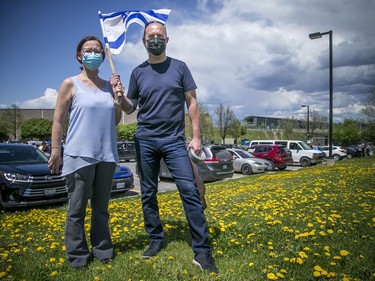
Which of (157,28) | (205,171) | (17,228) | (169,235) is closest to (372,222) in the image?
(169,235)

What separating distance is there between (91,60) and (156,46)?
0.71m

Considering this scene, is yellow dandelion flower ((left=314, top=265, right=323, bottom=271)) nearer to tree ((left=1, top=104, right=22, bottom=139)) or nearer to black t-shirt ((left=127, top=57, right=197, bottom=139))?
black t-shirt ((left=127, top=57, right=197, bottom=139))

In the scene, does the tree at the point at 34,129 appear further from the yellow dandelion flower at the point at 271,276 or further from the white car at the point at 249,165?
the yellow dandelion flower at the point at 271,276

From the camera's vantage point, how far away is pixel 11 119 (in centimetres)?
6969

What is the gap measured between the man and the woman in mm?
284

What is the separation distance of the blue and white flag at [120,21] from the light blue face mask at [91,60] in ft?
1.84

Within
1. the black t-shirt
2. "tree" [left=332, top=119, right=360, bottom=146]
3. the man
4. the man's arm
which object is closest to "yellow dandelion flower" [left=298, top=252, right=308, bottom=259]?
the man

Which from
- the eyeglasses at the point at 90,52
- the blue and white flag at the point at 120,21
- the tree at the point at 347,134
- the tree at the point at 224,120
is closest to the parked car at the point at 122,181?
the blue and white flag at the point at 120,21

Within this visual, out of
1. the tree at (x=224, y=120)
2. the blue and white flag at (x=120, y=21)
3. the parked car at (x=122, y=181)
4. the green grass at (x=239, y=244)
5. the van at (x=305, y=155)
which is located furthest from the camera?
the tree at (x=224, y=120)

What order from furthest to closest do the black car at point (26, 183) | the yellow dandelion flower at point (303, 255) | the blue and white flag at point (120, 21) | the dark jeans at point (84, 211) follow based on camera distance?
the black car at point (26, 183) < the blue and white flag at point (120, 21) < the yellow dandelion flower at point (303, 255) < the dark jeans at point (84, 211)

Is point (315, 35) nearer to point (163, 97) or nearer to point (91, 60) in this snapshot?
point (163, 97)

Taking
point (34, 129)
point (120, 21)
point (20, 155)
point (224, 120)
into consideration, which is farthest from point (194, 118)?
point (34, 129)

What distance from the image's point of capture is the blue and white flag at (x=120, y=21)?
3848 mm

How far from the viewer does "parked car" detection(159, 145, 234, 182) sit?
12.9 m
